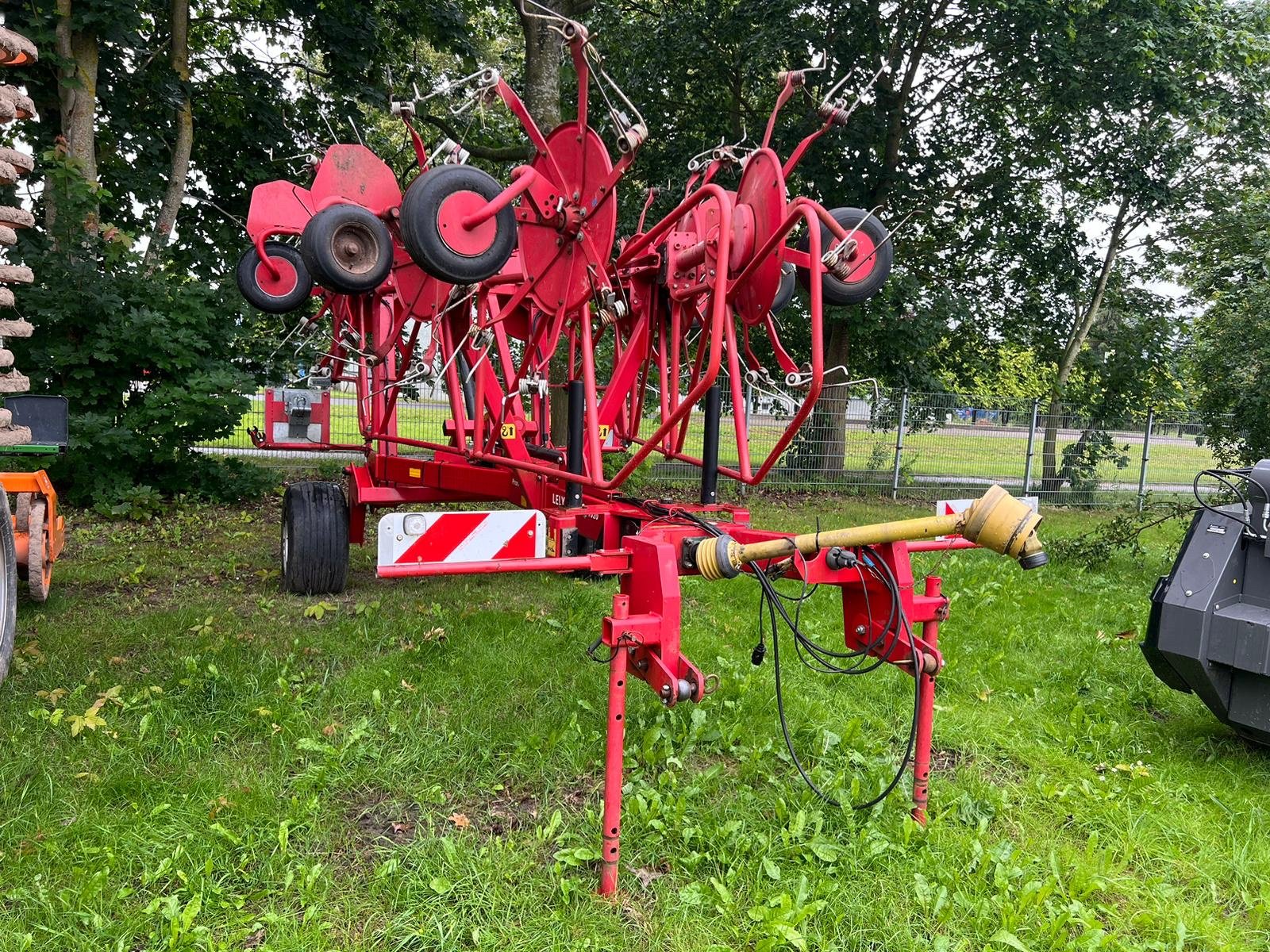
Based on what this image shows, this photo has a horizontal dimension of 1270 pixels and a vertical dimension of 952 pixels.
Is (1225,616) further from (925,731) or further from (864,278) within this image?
(864,278)

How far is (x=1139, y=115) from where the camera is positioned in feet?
40.0

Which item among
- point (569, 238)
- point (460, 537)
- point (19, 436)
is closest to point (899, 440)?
point (569, 238)

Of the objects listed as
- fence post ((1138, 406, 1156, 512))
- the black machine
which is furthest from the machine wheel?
fence post ((1138, 406, 1156, 512))

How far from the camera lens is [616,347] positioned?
187 inches

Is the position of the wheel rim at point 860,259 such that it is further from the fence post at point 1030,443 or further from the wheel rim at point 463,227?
the fence post at point 1030,443

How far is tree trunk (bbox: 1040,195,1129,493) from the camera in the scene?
13.6 m

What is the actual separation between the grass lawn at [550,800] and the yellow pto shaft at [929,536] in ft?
3.07

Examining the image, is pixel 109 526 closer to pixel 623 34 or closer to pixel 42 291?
pixel 42 291

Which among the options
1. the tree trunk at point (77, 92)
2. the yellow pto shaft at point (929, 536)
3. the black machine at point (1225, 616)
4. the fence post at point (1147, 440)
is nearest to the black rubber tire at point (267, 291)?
the tree trunk at point (77, 92)

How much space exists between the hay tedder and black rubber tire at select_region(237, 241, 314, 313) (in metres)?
0.47

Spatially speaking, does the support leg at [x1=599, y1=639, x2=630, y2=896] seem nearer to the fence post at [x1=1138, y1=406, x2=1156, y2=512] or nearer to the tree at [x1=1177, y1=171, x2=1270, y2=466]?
the tree at [x1=1177, y1=171, x2=1270, y2=466]

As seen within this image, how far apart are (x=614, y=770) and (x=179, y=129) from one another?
9903 mm

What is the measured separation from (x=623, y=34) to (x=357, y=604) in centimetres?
1072

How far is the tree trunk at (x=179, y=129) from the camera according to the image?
9477 mm
